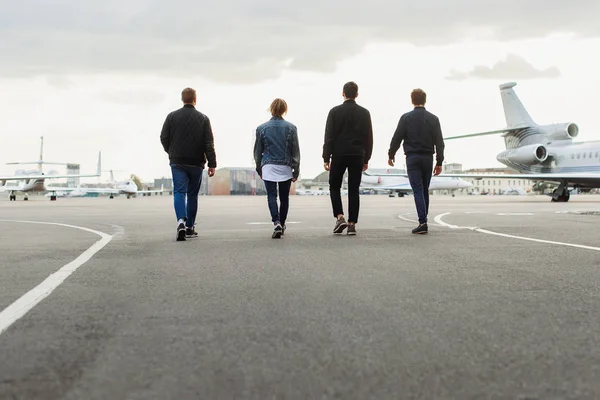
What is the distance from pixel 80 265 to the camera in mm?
4996

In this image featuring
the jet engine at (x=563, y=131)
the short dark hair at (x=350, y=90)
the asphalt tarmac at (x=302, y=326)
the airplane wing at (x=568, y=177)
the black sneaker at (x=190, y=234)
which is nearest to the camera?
the asphalt tarmac at (x=302, y=326)

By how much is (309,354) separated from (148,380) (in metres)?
0.58

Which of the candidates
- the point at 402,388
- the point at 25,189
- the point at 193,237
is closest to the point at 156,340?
the point at 402,388

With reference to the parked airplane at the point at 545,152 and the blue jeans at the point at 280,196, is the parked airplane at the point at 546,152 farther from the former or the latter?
the blue jeans at the point at 280,196

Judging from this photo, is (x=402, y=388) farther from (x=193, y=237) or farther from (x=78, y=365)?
(x=193, y=237)

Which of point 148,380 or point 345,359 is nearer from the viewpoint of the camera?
point 148,380

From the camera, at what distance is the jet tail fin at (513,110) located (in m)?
38.1

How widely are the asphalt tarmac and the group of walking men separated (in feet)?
9.55

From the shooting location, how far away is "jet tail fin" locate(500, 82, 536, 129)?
38.1 metres

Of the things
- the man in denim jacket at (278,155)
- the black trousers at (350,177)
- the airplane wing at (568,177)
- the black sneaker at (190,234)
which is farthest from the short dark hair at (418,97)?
the airplane wing at (568,177)

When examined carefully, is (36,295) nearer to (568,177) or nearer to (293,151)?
(293,151)

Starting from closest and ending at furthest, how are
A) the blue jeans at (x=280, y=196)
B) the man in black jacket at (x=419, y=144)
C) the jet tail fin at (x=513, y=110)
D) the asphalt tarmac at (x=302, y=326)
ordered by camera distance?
the asphalt tarmac at (x=302, y=326), the blue jeans at (x=280, y=196), the man in black jacket at (x=419, y=144), the jet tail fin at (x=513, y=110)

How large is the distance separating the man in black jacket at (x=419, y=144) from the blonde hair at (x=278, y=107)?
1670 mm

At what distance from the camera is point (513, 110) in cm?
3909
